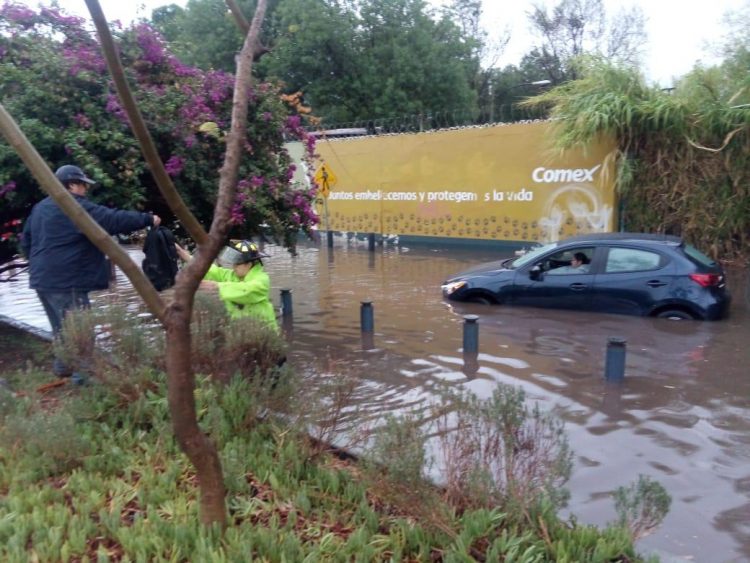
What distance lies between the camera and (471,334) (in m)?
7.91

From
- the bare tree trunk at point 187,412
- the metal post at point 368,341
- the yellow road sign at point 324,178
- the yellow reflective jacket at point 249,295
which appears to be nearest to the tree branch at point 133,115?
the bare tree trunk at point 187,412

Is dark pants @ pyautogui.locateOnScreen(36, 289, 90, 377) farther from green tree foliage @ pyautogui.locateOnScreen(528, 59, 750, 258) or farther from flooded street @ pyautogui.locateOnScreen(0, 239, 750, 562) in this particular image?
green tree foliage @ pyautogui.locateOnScreen(528, 59, 750, 258)

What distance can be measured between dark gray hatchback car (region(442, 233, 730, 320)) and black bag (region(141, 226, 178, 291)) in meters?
5.35

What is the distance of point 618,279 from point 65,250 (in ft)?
23.0

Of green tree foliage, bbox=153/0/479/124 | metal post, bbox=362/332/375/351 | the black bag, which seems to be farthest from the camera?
green tree foliage, bbox=153/0/479/124

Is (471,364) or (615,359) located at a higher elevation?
(615,359)

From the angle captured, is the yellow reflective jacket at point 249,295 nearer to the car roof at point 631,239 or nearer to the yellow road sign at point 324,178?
the car roof at point 631,239

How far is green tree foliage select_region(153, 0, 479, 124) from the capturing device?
28.6m

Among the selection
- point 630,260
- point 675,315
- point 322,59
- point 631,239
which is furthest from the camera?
point 322,59

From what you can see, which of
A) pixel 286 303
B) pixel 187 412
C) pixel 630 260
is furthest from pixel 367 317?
pixel 187 412

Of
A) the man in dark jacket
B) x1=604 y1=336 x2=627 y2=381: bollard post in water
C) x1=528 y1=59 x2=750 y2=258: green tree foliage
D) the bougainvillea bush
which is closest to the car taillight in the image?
x1=604 y1=336 x2=627 y2=381: bollard post in water

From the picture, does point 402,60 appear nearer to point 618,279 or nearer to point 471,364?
point 618,279

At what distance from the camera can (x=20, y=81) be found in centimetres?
684

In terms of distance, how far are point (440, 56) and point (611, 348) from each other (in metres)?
26.5
